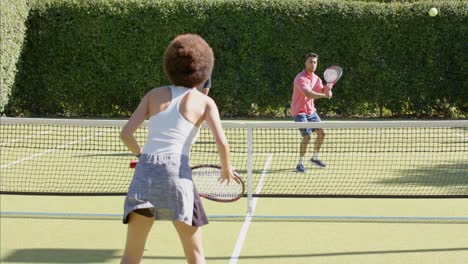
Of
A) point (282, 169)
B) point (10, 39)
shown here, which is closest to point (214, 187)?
point (282, 169)

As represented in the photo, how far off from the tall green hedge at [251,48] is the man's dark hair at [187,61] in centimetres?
1559

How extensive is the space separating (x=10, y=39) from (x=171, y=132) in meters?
15.1

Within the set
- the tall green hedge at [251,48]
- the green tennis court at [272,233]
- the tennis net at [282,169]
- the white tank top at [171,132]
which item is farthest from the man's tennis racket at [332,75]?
the tall green hedge at [251,48]

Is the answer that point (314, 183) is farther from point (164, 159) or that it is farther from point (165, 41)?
point (165, 41)

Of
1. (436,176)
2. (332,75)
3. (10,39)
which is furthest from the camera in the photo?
(10,39)

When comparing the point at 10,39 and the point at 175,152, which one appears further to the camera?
the point at 10,39

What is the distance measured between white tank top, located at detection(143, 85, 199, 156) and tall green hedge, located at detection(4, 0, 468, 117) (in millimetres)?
15666

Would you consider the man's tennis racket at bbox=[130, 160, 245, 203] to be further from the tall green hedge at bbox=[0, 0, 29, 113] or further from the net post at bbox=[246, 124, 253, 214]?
the tall green hedge at bbox=[0, 0, 29, 113]

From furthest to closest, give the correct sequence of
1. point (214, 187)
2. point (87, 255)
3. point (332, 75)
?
point (332, 75), point (87, 255), point (214, 187)

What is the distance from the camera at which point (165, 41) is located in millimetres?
18891

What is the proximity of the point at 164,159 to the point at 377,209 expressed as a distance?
3842 millimetres

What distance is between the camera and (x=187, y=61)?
340cm

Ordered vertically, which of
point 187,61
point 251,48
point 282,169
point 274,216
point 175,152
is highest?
point 187,61

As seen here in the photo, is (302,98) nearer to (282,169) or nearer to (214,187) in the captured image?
(282,169)
